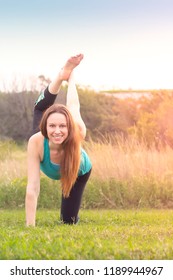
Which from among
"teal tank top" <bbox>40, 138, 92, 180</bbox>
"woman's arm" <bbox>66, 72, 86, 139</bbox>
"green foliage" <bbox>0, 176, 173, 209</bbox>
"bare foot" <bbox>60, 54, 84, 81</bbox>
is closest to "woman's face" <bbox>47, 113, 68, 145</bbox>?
"teal tank top" <bbox>40, 138, 92, 180</bbox>

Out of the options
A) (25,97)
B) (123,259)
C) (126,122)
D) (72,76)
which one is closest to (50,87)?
(72,76)

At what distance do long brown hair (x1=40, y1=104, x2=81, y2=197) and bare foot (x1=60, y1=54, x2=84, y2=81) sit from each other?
1130 millimetres

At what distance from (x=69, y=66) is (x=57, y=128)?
1478 mm

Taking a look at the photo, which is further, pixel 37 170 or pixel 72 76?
pixel 72 76

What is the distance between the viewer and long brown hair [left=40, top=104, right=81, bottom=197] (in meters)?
5.35

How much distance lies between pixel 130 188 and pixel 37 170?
13.6 ft

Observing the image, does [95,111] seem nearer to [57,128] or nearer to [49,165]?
[49,165]

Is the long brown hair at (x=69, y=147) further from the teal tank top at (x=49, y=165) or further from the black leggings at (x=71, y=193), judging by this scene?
the black leggings at (x=71, y=193)

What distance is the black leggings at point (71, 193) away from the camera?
20.7 ft

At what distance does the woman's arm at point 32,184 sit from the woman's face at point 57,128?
271 mm

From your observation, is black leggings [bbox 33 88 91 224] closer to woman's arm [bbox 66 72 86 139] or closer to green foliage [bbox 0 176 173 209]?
woman's arm [bbox 66 72 86 139]

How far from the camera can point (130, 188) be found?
9.44 meters
